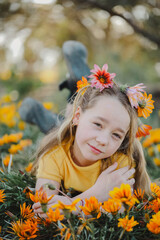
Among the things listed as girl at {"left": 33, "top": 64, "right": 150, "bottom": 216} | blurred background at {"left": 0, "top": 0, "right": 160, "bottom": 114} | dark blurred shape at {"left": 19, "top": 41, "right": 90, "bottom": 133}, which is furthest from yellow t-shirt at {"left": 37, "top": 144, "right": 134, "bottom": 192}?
blurred background at {"left": 0, "top": 0, "right": 160, "bottom": 114}

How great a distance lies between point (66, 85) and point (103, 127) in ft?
3.13

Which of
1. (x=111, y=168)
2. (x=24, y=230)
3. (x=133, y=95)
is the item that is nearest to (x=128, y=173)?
(x=111, y=168)

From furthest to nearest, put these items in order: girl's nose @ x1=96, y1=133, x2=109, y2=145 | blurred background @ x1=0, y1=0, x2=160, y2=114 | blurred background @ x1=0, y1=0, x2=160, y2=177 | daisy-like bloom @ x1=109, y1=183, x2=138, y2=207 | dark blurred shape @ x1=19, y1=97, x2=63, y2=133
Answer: blurred background @ x1=0, y1=0, x2=160, y2=114, blurred background @ x1=0, y1=0, x2=160, y2=177, dark blurred shape @ x1=19, y1=97, x2=63, y2=133, girl's nose @ x1=96, y1=133, x2=109, y2=145, daisy-like bloom @ x1=109, y1=183, x2=138, y2=207

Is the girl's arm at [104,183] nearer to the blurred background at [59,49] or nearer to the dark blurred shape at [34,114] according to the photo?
the blurred background at [59,49]

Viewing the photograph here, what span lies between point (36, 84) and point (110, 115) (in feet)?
10.6

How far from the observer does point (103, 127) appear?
863 millimetres

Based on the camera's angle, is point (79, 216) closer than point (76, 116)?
Yes

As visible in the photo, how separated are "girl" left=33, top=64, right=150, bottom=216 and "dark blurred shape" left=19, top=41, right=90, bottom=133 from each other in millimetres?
523

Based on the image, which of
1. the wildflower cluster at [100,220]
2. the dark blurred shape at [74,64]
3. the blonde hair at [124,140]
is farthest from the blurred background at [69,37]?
the wildflower cluster at [100,220]

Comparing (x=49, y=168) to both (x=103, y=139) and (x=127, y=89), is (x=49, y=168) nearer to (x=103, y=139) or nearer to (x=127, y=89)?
(x=103, y=139)

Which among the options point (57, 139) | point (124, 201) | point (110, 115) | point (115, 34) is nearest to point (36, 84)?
point (57, 139)

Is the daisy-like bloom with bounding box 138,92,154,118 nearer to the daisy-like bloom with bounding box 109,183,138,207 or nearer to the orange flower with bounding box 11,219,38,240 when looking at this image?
the daisy-like bloom with bounding box 109,183,138,207

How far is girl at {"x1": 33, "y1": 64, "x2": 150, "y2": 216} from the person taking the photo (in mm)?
869

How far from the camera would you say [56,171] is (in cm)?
98
